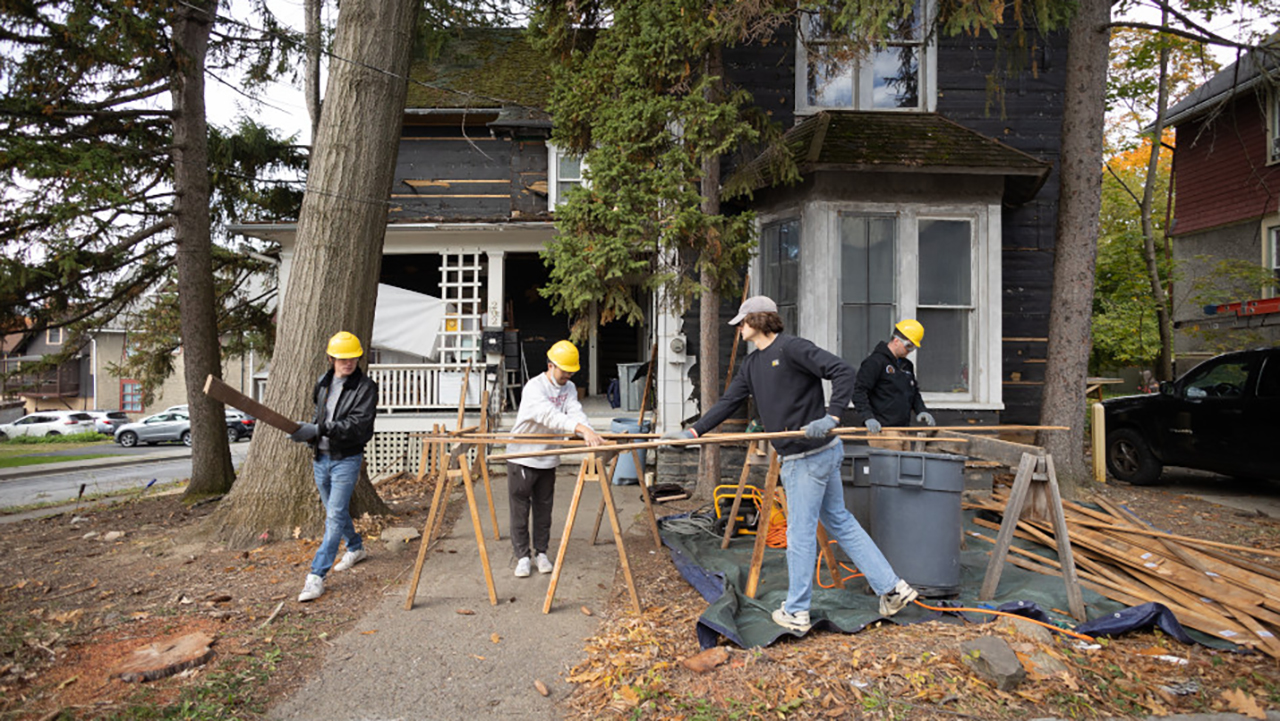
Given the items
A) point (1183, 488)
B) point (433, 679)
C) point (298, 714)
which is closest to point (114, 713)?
point (298, 714)

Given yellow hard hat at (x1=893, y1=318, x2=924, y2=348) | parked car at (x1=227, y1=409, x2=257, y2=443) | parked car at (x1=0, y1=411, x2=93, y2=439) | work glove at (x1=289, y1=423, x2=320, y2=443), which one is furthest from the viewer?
parked car at (x1=0, y1=411, x2=93, y2=439)

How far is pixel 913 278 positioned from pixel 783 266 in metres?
1.51

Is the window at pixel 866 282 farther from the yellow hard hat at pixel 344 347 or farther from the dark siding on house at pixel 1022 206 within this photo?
the yellow hard hat at pixel 344 347

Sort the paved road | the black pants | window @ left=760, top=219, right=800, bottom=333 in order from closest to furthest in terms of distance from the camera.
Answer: the black pants → window @ left=760, top=219, right=800, bottom=333 → the paved road

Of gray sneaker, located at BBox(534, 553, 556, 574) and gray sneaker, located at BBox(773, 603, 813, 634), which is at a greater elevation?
gray sneaker, located at BBox(773, 603, 813, 634)

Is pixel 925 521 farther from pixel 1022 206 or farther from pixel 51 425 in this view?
pixel 51 425

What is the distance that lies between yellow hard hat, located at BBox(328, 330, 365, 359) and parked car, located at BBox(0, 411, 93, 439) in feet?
110

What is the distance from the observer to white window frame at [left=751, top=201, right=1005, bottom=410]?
319 inches

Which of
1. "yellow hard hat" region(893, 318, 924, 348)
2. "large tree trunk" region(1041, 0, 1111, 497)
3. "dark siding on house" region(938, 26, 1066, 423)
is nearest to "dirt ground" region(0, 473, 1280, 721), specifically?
"yellow hard hat" region(893, 318, 924, 348)

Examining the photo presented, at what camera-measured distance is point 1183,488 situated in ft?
31.4

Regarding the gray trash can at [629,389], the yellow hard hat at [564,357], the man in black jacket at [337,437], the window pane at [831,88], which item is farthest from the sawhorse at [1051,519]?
the gray trash can at [629,389]

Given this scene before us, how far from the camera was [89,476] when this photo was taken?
1638cm

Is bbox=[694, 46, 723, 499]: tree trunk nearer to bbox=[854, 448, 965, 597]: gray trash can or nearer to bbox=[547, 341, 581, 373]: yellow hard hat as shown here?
bbox=[547, 341, 581, 373]: yellow hard hat

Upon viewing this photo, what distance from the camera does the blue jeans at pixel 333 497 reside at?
16.5 feet
